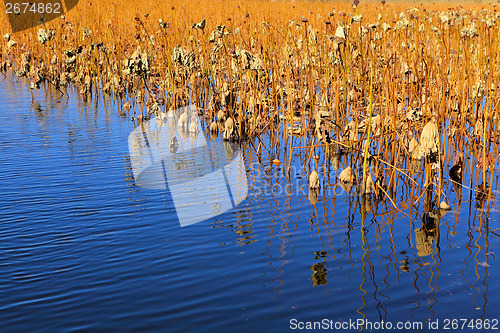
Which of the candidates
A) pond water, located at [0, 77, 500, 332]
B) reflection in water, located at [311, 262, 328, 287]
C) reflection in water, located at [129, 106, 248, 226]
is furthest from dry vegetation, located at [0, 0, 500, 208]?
reflection in water, located at [311, 262, 328, 287]

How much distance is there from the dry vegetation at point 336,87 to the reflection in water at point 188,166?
25 cm

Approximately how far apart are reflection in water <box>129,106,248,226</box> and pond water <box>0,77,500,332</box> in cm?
10

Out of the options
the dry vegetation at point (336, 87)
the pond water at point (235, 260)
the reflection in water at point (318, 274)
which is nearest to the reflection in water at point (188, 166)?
the pond water at point (235, 260)

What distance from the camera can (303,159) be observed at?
5035mm

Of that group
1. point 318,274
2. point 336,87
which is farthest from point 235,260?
point 336,87

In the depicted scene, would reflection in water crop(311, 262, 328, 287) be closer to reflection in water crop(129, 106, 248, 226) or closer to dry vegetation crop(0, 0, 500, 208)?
dry vegetation crop(0, 0, 500, 208)

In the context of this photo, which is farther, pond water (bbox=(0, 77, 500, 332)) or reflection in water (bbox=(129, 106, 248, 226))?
reflection in water (bbox=(129, 106, 248, 226))

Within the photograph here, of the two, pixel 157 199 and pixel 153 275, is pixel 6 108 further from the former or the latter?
pixel 153 275

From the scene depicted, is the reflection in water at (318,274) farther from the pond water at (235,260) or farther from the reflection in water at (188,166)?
the reflection in water at (188,166)

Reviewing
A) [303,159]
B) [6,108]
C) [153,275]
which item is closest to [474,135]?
[303,159]

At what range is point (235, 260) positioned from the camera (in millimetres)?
2957

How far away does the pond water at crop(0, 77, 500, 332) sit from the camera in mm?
2414

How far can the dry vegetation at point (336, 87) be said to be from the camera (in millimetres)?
3945

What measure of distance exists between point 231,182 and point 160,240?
1.27 m
